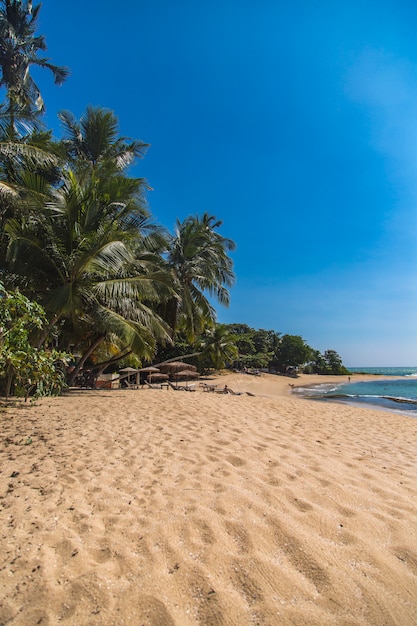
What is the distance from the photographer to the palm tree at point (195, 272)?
1616 cm

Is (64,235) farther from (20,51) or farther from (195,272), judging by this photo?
(20,51)

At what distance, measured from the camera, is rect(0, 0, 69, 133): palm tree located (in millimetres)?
13062

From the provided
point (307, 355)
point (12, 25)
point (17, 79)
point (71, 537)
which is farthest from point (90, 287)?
point (307, 355)

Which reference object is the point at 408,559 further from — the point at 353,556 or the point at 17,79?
the point at 17,79

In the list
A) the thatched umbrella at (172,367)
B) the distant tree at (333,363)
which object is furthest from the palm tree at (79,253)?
the distant tree at (333,363)

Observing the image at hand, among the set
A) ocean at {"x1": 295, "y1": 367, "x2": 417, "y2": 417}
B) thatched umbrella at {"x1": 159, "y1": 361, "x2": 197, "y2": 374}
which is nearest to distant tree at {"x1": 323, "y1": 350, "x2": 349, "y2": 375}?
ocean at {"x1": 295, "y1": 367, "x2": 417, "y2": 417}

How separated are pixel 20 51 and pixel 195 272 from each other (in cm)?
1249

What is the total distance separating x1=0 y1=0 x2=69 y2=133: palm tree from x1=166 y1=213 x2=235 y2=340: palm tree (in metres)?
8.59

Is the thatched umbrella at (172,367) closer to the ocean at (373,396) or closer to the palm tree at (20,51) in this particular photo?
the ocean at (373,396)

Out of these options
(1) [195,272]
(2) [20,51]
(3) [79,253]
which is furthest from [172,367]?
(2) [20,51]

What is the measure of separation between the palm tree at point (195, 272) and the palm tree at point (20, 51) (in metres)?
8.59


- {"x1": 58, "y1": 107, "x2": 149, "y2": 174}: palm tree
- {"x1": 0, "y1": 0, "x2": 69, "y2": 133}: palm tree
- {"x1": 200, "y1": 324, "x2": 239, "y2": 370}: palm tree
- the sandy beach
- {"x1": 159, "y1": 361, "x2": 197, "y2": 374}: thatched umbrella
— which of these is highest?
{"x1": 0, "y1": 0, "x2": 69, "y2": 133}: palm tree

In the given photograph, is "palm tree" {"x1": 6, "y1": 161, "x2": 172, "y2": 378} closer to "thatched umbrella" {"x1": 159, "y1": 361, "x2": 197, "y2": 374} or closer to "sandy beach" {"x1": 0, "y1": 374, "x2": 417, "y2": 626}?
"sandy beach" {"x1": 0, "y1": 374, "x2": 417, "y2": 626}

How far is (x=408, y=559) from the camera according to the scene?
1.84 m
